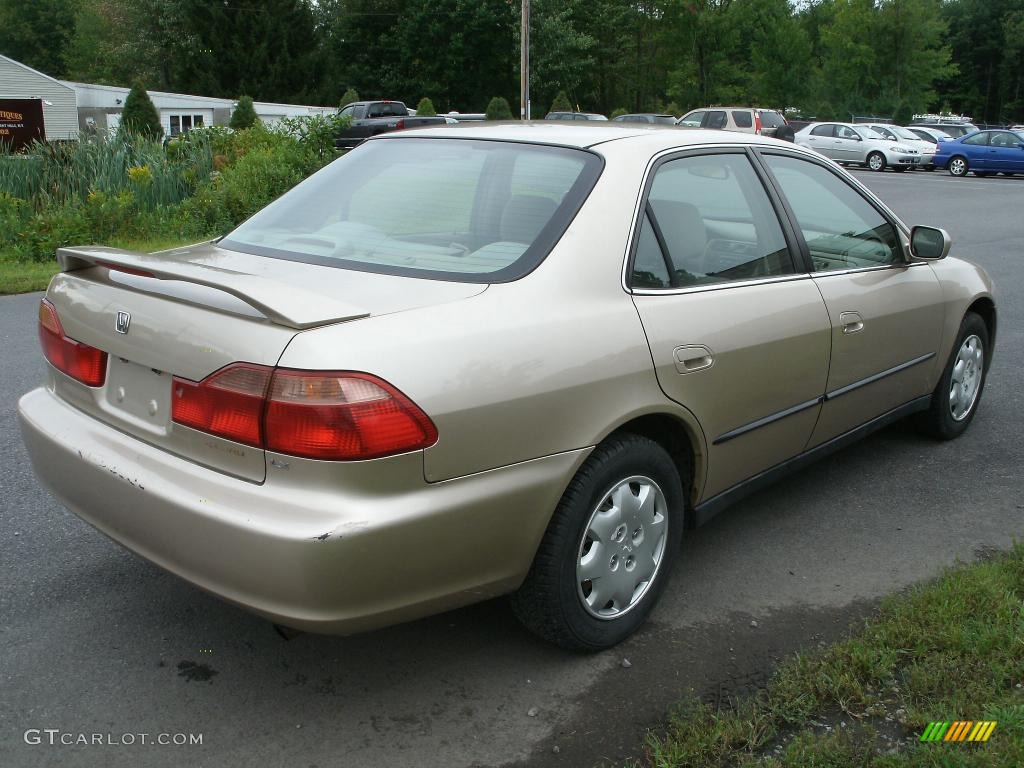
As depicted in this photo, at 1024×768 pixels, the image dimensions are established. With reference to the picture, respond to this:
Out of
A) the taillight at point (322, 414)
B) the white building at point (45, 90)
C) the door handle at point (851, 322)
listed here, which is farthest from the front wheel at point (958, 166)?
the white building at point (45, 90)

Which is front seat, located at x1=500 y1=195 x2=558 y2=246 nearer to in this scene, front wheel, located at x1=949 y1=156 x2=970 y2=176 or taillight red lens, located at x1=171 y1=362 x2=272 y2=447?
taillight red lens, located at x1=171 y1=362 x2=272 y2=447

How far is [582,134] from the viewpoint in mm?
3719

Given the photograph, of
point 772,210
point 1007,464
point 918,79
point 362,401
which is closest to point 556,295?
point 362,401

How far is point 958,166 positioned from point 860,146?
343cm

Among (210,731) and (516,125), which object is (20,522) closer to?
(210,731)

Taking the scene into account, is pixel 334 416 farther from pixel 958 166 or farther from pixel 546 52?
pixel 546 52

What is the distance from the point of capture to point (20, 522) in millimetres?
4172

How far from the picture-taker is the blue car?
30328mm

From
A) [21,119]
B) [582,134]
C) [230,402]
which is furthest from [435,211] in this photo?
[21,119]

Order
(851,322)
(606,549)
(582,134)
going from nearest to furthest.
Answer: (606,549)
(582,134)
(851,322)

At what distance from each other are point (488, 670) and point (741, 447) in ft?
3.94

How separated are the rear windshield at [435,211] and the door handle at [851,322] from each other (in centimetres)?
130

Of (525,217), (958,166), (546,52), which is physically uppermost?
(546,52)

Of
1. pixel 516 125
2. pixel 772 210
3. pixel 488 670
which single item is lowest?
pixel 488 670
